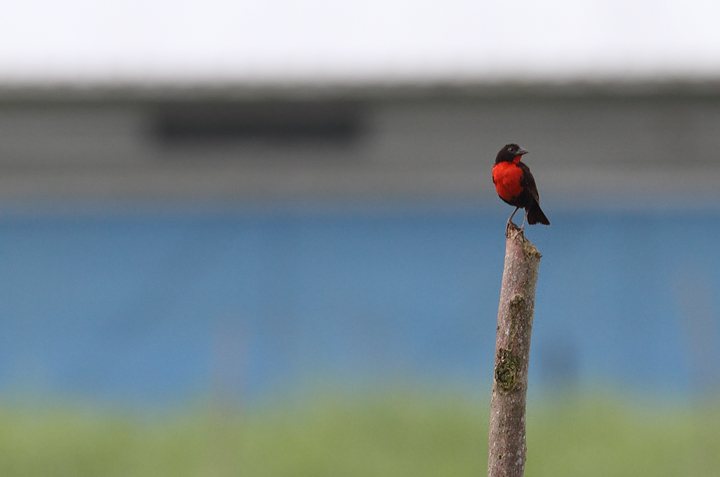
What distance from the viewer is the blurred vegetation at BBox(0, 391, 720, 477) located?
5281 mm

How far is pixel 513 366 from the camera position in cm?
129

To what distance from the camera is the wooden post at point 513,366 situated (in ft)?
4.19

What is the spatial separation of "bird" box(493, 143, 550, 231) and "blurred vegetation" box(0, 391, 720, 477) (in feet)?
12.1

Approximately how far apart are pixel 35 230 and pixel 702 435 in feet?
18.2

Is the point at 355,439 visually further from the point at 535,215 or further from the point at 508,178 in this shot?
the point at 508,178

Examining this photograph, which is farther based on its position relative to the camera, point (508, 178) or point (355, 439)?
point (355, 439)

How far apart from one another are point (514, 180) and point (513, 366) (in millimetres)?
444

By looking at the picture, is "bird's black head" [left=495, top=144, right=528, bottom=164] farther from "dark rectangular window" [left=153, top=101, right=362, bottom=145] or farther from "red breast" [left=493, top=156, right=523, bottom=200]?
"dark rectangular window" [left=153, top=101, right=362, bottom=145]

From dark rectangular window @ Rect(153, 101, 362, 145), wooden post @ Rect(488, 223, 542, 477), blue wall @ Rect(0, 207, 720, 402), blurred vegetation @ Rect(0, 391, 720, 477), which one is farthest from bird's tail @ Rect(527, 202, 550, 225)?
dark rectangular window @ Rect(153, 101, 362, 145)

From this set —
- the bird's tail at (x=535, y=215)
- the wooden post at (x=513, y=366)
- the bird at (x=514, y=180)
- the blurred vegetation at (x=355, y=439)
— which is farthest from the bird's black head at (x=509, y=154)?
the blurred vegetation at (x=355, y=439)

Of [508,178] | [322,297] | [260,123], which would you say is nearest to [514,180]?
[508,178]

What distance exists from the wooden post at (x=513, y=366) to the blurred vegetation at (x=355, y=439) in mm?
3910

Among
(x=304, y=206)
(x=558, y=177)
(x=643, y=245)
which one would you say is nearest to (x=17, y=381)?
(x=304, y=206)

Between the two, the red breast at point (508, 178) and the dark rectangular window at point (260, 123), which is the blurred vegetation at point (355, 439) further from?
the red breast at point (508, 178)
